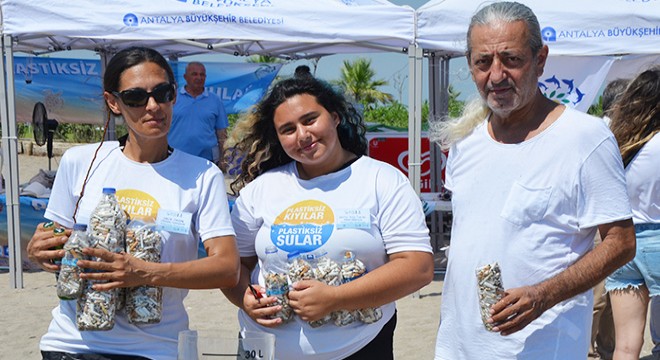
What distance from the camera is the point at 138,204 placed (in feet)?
7.76

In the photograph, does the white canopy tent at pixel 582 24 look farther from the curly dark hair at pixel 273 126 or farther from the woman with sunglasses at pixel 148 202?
the woman with sunglasses at pixel 148 202

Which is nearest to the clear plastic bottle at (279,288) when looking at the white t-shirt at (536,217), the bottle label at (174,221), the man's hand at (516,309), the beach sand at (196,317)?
the bottle label at (174,221)

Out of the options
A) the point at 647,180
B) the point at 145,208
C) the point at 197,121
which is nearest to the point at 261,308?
the point at 145,208

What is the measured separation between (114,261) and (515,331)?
3.55 ft

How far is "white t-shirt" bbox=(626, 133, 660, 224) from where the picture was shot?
3.88 metres

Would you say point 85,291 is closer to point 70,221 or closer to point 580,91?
point 70,221

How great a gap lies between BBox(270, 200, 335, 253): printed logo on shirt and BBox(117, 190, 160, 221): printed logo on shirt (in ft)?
1.23

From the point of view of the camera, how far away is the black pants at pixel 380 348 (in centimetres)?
245

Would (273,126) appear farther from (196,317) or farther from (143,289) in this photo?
(196,317)

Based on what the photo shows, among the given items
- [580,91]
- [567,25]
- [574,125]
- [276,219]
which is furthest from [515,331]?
[580,91]

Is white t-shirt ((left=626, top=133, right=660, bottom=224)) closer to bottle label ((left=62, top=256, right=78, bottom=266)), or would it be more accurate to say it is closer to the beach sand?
the beach sand

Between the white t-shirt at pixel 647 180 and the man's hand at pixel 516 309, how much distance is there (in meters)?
2.19

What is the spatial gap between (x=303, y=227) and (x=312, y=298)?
0.26 m

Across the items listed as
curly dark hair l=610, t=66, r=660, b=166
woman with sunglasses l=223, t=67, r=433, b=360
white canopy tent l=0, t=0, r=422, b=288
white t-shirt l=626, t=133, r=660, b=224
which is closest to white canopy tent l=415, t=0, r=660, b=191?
white canopy tent l=0, t=0, r=422, b=288
